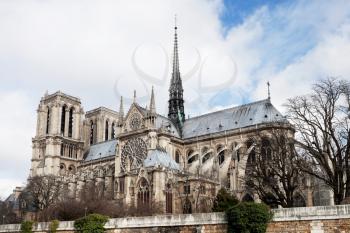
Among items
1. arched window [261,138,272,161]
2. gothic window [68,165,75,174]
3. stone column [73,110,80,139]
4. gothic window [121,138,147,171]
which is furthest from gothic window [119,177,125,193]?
stone column [73,110,80,139]

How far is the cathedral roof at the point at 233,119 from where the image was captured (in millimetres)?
58719

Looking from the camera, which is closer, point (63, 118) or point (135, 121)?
point (135, 121)

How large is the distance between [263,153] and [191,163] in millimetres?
25774

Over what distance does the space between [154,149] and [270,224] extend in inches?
1393

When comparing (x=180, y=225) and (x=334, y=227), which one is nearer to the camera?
(x=334, y=227)

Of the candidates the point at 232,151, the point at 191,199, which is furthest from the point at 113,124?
the point at 191,199

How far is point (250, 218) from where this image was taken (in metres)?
20.4

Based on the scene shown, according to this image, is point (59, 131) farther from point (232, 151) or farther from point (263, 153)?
point (263, 153)

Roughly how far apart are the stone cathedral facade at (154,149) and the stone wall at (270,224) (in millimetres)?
17524

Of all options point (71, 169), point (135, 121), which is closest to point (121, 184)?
point (135, 121)

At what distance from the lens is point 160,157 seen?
52031mm

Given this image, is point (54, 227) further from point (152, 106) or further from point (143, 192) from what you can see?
point (152, 106)

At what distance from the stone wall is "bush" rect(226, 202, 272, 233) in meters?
0.46

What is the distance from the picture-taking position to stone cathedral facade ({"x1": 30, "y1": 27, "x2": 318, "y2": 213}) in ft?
158
